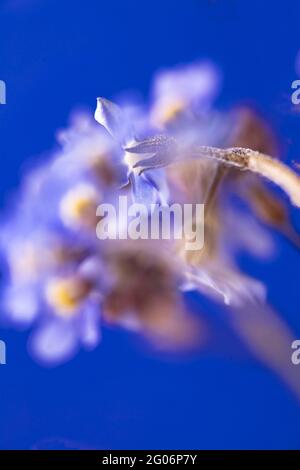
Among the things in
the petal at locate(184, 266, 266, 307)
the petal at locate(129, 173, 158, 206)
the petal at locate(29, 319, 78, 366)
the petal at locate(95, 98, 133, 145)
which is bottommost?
the petal at locate(29, 319, 78, 366)

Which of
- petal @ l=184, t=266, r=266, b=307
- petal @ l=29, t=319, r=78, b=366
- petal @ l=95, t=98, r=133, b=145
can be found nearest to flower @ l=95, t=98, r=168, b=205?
petal @ l=95, t=98, r=133, b=145

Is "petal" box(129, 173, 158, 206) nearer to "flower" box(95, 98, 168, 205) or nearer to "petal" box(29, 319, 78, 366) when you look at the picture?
"flower" box(95, 98, 168, 205)

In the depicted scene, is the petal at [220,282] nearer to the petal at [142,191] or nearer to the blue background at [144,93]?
the blue background at [144,93]

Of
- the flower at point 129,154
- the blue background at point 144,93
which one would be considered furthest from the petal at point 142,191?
the blue background at point 144,93

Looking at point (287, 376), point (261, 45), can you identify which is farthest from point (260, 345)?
point (261, 45)

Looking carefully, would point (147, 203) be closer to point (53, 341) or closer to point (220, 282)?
point (220, 282)

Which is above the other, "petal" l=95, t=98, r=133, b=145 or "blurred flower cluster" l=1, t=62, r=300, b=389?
"petal" l=95, t=98, r=133, b=145
